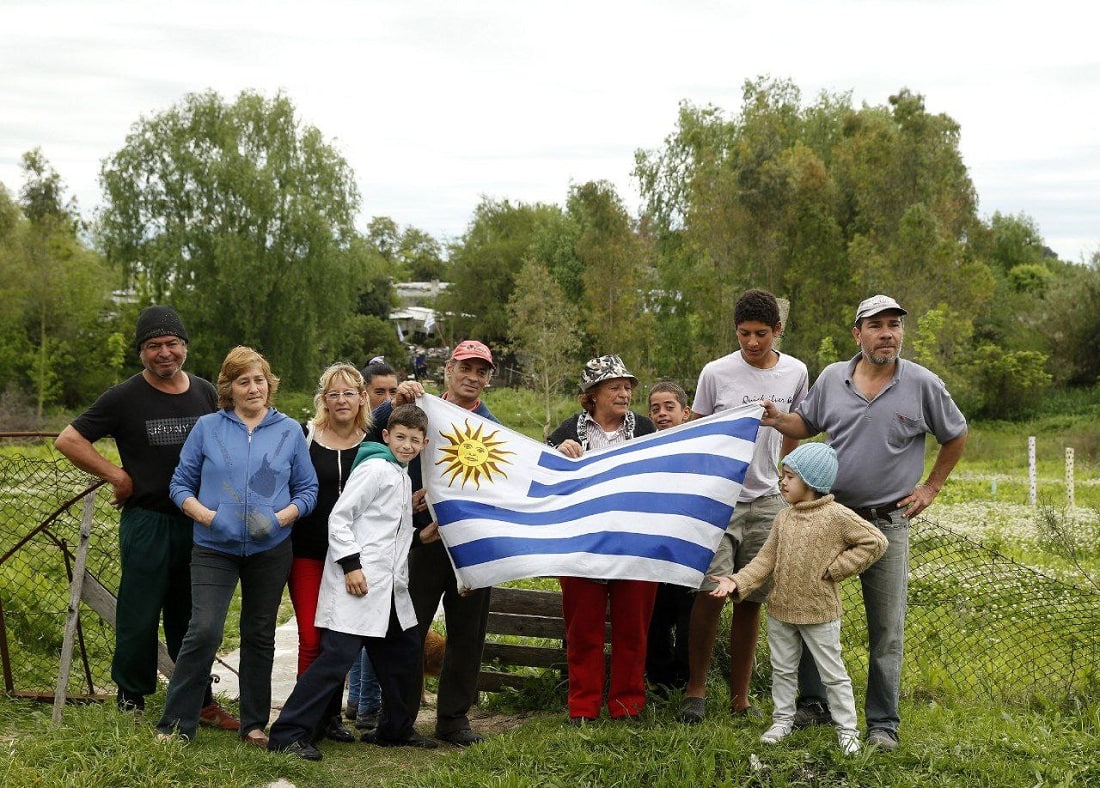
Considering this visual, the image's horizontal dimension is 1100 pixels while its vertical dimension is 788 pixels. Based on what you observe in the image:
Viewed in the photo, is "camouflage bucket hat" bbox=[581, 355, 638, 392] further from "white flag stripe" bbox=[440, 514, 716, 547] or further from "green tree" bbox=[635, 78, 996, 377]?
"green tree" bbox=[635, 78, 996, 377]

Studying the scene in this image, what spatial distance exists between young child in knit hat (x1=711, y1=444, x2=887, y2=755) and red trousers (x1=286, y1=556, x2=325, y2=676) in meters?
2.15

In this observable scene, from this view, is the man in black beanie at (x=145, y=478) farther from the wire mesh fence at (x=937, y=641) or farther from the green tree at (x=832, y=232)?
the green tree at (x=832, y=232)

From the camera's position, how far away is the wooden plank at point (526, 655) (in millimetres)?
6598

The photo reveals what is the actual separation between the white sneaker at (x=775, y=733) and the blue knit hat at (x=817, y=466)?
4.00 ft

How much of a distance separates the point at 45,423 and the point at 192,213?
36.3 feet

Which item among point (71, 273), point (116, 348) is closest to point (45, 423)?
point (116, 348)

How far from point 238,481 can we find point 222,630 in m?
0.78

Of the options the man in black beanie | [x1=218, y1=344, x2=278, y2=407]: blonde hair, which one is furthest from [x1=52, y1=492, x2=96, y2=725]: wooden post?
[x1=218, y1=344, x2=278, y2=407]: blonde hair

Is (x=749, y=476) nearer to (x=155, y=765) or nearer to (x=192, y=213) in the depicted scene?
(x=155, y=765)

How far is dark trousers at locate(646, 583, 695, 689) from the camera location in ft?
20.5

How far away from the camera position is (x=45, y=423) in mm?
36125

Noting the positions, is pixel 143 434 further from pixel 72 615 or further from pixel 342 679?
pixel 342 679

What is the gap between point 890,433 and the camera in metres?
5.25

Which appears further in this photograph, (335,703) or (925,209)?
(925,209)
